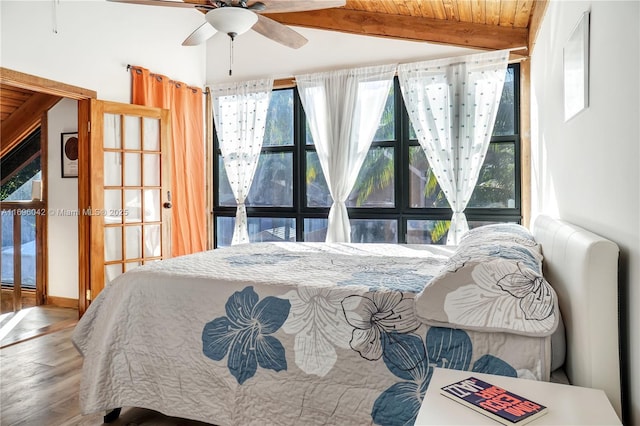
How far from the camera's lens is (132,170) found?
425 cm

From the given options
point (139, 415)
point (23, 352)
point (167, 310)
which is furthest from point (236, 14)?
point (23, 352)

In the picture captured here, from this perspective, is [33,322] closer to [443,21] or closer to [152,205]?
[152,205]

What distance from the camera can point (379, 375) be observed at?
1630mm

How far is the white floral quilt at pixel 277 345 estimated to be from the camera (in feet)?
5.20

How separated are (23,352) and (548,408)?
343 cm

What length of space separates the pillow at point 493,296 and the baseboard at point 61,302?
420 cm

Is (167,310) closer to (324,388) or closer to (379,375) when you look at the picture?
(324,388)

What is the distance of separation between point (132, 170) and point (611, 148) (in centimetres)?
394

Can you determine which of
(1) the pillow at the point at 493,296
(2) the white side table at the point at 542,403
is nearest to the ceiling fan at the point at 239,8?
(1) the pillow at the point at 493,296

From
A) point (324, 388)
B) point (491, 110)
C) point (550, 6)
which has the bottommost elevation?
point (324, 388)

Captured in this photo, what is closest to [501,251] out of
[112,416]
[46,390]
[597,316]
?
[597,316]

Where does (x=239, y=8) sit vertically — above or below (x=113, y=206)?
above

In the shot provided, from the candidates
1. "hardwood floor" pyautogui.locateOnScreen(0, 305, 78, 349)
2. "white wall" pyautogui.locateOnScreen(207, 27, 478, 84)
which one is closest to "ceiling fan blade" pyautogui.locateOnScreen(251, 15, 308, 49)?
"white wall" pyautogui.locateOnScreen(207, 27, 478, 84)

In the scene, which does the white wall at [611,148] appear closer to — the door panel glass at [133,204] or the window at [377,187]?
the window at [377,187]
